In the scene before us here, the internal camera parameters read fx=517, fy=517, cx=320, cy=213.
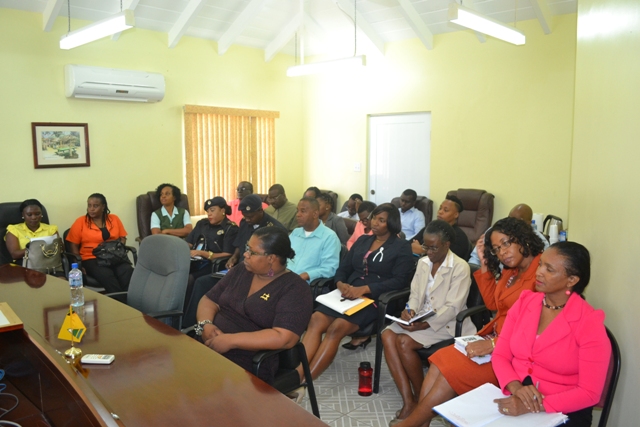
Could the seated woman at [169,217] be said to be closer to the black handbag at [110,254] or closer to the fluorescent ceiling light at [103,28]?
the black handbag at [110,254]

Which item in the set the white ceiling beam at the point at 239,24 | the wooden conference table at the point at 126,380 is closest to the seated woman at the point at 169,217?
the white ceiling beam at the point at 239,24

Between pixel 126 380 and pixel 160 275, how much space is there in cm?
126

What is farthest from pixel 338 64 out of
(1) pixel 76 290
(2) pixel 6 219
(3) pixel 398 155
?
(1) pixel 76 290

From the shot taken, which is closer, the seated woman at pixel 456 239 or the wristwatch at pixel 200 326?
the wristwatch at pixel 200 326

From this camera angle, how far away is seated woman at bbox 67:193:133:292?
498 centimetres

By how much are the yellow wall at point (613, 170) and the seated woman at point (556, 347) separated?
16cm

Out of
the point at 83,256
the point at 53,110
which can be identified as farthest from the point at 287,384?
the point at 53,110

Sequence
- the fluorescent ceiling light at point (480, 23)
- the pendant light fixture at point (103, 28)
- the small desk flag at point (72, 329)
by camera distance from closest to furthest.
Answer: the small desk flag at point (72, 329)
the fluorescent ceiling light at point (480, 23)
the pendant light fixture at point (103, 28)

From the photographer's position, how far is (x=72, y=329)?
2.24 meters

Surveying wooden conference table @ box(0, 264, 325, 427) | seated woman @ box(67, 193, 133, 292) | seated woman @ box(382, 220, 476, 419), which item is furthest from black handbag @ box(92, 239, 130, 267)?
seated woman @ box(382, 220, 476, 419)

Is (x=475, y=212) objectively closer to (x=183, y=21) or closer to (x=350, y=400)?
(x=350, y=400)

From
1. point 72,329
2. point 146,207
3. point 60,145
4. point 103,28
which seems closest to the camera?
point 72,329

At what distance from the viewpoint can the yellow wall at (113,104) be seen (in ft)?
18.6

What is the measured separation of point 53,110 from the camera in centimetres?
593
